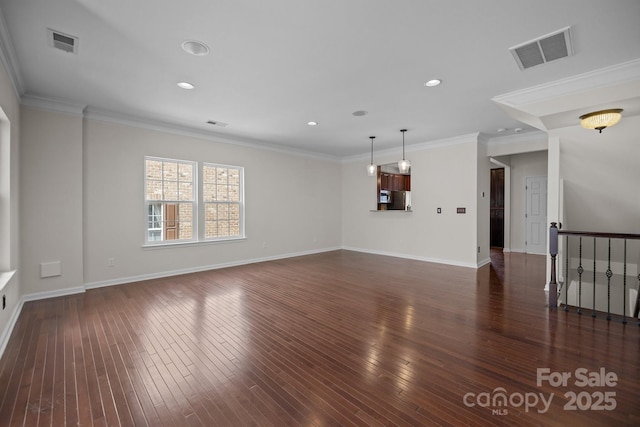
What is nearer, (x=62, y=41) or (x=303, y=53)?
(x=62, y=41)

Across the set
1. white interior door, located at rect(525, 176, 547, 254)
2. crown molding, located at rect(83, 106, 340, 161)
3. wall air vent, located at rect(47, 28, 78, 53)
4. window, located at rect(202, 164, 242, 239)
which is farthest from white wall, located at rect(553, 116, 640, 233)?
wall air vent, located at rect(47, 28, 78, 53)

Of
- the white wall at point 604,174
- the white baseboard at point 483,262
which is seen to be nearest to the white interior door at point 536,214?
the white baseboard at point 483,262

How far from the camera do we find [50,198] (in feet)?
13.0

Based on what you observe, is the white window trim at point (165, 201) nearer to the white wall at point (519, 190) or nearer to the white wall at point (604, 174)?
the white wall at point (604, 174)

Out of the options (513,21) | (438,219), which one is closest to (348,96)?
(513,21)

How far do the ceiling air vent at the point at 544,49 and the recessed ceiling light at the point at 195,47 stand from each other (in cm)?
293

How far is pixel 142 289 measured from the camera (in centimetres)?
440

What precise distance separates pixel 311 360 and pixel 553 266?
345 cm

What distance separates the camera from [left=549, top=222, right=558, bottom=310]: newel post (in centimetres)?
351

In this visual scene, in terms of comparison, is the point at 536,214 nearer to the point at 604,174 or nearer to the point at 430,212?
the point at 430,212

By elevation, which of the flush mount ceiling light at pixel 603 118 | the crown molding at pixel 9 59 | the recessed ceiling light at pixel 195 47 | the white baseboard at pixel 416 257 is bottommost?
the white baseboard at pixel 416 257

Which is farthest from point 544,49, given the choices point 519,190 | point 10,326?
point 519,190

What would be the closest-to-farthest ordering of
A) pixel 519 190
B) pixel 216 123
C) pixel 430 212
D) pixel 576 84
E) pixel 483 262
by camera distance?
1. pixel 576 84
2. pixel 216 123
3. pixel 483 262
4. pixel 430 212
5. pixel 519 190

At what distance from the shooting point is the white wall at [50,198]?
3.78m
